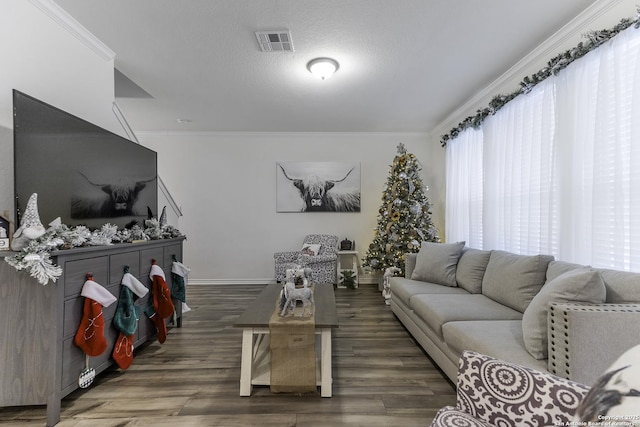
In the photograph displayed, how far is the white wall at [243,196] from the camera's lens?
17.6ft

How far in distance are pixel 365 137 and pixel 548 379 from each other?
16.2 feet

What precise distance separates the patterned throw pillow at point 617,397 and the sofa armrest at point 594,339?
32.9 inches

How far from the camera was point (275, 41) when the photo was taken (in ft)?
8.45

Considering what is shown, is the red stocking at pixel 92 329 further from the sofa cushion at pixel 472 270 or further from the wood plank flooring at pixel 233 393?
the sofa cushion at pixel 472 270

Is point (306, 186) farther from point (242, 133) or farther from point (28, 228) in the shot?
point (28, 228)

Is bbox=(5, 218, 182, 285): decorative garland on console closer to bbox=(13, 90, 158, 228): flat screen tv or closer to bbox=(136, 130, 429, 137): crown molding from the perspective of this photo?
bbox=(13, 90, 158, 228): flat screen tv

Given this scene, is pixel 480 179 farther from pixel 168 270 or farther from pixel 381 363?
pixel 168 270

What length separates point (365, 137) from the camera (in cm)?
548

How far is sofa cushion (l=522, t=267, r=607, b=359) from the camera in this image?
1.53 m

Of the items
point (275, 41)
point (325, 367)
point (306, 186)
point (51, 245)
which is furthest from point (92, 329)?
point (306, 186)

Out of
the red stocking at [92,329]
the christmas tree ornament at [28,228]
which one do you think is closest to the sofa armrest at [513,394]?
the red stocking at [92,329]

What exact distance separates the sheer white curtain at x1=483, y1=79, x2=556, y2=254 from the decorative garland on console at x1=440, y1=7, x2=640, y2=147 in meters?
0.07

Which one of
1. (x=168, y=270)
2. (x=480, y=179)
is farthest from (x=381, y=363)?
(x=480, y=179)

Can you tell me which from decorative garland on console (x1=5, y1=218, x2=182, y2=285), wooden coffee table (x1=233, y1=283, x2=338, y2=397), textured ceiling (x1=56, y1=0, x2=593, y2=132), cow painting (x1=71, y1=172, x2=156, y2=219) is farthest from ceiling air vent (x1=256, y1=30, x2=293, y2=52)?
wooden coffee table (x1=233, y1=283, x2=338, y2=397)
